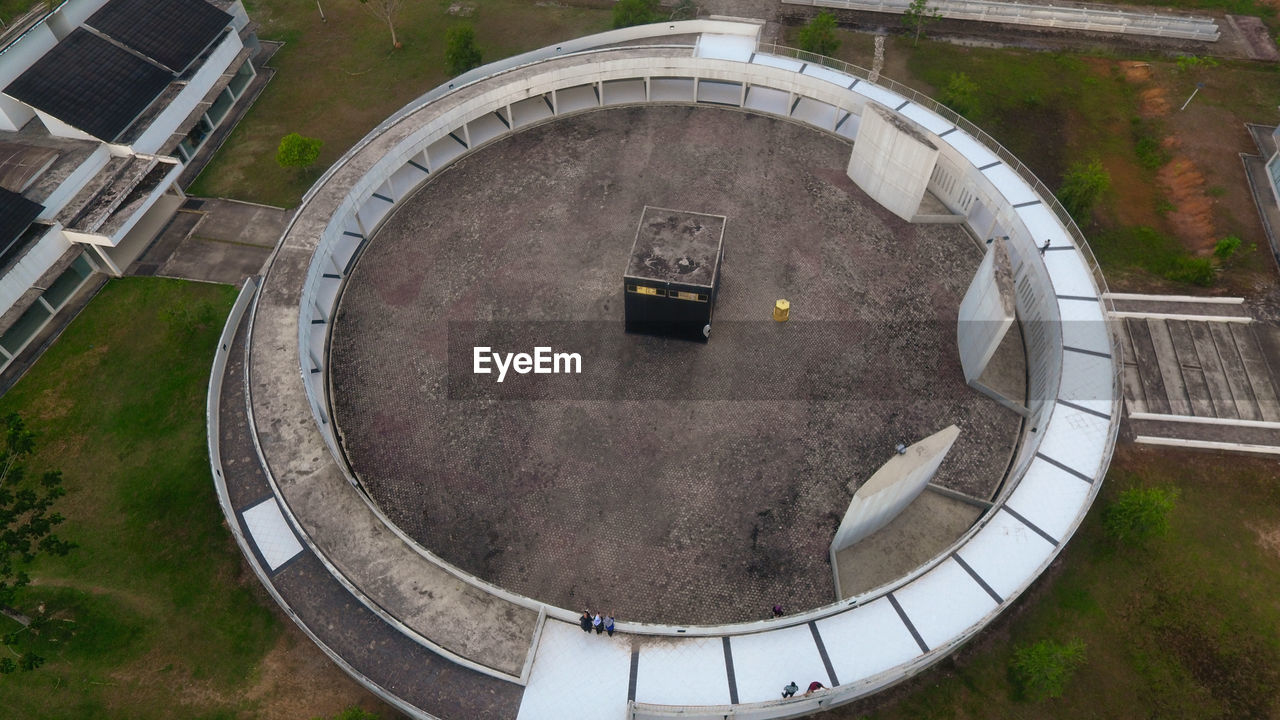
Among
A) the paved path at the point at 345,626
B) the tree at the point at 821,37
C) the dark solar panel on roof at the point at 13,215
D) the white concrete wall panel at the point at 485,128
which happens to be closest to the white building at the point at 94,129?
the dark solar panel on roof at the point at 13,215

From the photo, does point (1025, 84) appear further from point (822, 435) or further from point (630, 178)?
point (822, 435)

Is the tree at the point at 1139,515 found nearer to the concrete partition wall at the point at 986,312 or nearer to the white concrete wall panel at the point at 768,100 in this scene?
the concrete partition wall at the point at 986,312

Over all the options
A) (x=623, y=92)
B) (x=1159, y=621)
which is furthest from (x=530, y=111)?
(x=1159, y=621)

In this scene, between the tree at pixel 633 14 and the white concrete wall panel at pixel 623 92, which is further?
the tree at pixel 633 14

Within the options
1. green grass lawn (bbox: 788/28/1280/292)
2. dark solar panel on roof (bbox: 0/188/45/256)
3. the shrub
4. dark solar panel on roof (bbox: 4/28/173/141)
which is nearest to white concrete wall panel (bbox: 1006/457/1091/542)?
green grass lawn (bbox: 788/28/1280/292)

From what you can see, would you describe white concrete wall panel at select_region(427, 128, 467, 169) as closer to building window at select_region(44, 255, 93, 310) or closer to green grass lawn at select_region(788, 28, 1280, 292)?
building window at select_region(44, 255, 93, 310)

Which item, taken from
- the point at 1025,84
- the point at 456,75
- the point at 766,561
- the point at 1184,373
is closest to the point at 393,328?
the point at 766,561
